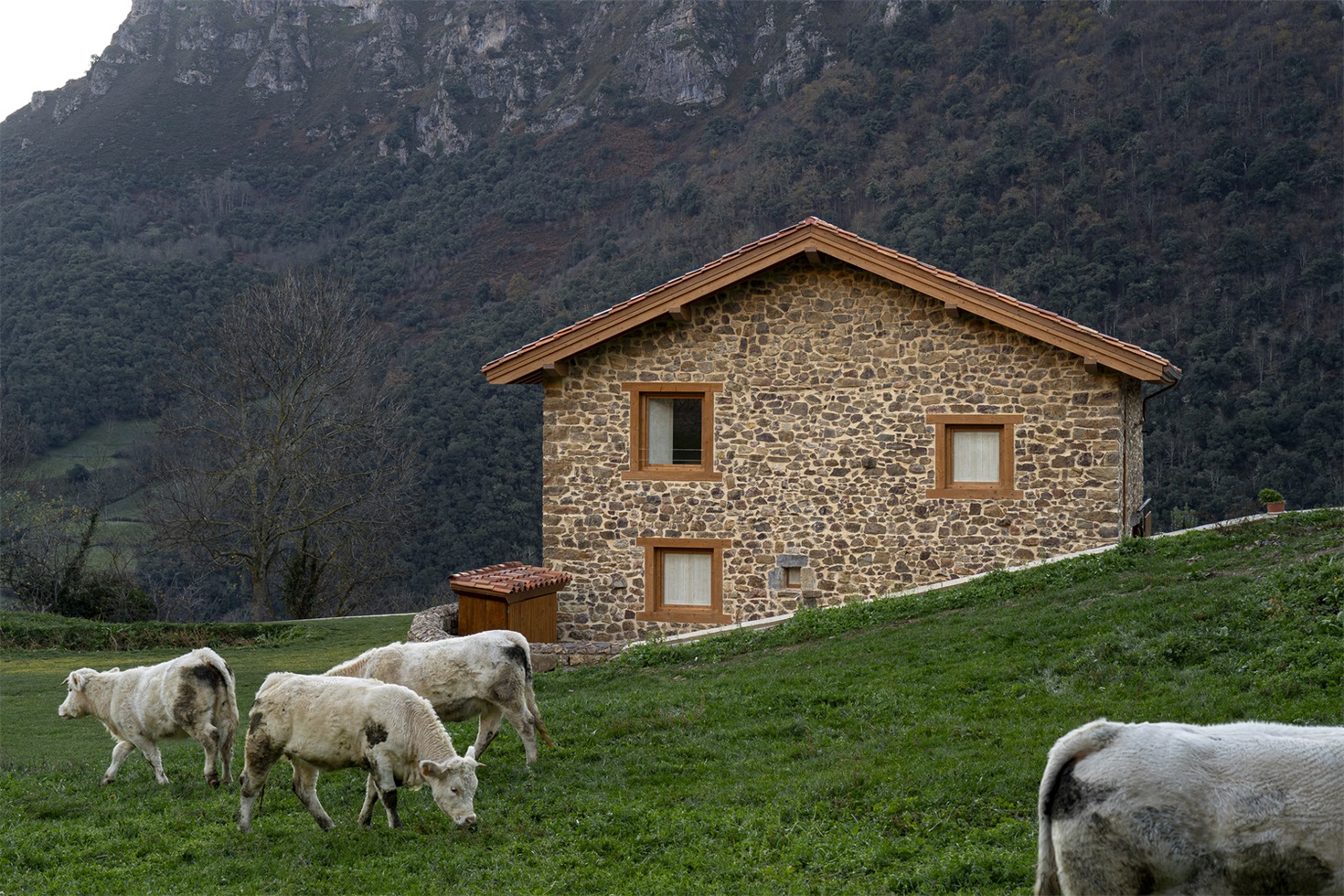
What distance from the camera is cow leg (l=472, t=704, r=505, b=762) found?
11.2 m

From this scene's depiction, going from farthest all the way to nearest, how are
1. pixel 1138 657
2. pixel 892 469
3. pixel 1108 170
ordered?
pixel 1108 170 < pixel 892 469 < pixel 1138 657

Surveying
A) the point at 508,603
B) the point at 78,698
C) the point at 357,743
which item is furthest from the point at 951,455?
the point at 78,698

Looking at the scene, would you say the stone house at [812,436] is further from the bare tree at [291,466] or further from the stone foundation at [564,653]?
the bare tree at [291,466]

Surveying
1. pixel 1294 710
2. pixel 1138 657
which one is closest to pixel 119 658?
pixel 1138 657

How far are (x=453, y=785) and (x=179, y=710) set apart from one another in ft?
11.5

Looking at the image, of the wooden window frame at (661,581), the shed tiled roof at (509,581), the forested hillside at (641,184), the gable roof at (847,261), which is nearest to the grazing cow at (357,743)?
the shed tiled roof at (509,581)

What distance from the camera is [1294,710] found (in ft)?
30.9

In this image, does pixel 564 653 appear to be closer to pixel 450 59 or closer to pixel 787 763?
pixel 787 763

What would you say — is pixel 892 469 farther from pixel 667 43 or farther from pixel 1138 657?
pixel 667 43

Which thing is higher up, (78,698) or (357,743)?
(357,743)

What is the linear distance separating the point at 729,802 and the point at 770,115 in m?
69.5

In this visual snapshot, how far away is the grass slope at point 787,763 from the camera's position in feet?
26.5

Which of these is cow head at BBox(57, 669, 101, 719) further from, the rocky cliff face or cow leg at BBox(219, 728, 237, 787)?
the rocky cliff face

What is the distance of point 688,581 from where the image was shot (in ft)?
71.2
